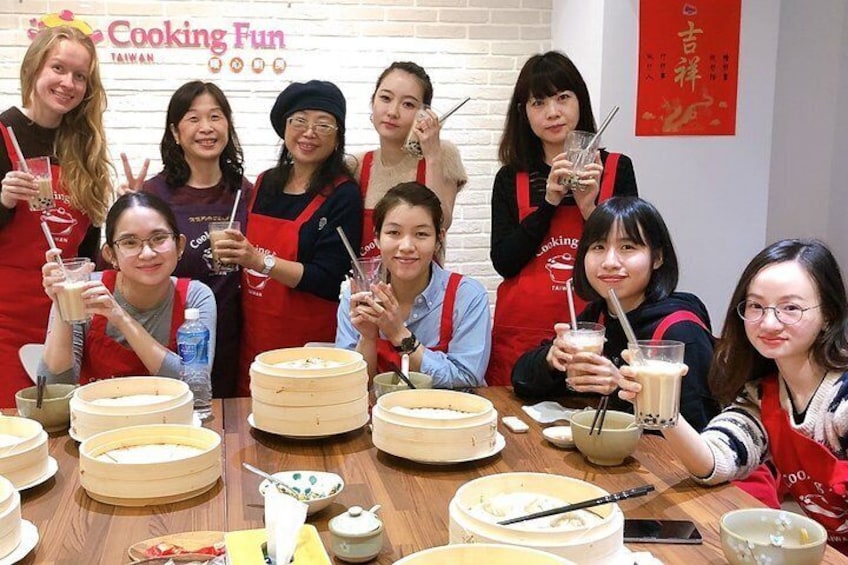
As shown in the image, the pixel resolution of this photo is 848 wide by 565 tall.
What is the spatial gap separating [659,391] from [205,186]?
209 cm

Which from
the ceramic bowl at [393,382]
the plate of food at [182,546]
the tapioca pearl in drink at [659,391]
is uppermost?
the tapioca pearl in drink at [659,391]

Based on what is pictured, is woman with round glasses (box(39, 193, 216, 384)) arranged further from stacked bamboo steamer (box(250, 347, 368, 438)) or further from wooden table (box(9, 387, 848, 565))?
stacked bamboo steamer (box(250, 347, 368, 438))

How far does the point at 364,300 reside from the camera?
2338 millimetres

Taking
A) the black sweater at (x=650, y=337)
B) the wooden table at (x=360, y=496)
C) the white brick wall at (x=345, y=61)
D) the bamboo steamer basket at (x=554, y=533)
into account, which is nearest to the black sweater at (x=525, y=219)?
the black sweater at (x=650, y=337)

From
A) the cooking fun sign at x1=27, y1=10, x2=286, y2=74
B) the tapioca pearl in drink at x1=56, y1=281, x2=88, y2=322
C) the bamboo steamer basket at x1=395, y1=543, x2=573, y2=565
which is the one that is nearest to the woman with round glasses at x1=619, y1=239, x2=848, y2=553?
the bamboo steamer basket at x1=395, y1=543, x2=573, y2=565

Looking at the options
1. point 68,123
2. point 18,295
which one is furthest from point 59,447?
point 68,123

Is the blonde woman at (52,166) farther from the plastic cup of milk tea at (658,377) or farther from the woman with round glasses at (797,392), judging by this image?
the woman with round glasses at (797,392)

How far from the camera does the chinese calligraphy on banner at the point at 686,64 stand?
381 cm

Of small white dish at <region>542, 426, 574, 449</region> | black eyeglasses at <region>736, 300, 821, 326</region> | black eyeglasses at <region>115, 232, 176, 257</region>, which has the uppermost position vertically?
black eyeglasses at <region>115, 232, 176, 257</region>

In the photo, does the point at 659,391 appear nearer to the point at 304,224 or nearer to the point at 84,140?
the point at 304,224

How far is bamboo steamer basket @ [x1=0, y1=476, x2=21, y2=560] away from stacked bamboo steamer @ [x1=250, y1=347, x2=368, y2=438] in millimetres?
643

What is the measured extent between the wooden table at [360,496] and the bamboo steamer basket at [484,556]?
248mm

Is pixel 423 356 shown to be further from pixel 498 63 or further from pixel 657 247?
pixel 498 63

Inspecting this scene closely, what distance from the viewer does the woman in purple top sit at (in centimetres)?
301
